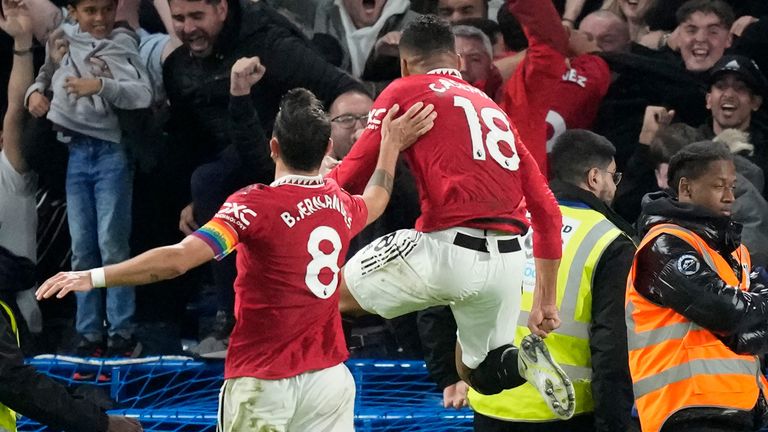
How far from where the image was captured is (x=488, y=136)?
574 cm

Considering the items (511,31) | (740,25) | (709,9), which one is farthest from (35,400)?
(740,25)

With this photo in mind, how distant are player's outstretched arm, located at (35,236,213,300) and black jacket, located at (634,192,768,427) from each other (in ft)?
6.17

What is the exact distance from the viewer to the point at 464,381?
6.13 metres

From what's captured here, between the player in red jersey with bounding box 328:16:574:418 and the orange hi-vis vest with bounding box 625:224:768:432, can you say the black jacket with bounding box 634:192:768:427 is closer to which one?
the orange hi-vis vest with bounding box 625:224:768:432

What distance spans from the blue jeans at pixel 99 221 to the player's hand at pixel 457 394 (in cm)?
265

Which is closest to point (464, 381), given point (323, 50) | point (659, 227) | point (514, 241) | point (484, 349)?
point (484, 349)

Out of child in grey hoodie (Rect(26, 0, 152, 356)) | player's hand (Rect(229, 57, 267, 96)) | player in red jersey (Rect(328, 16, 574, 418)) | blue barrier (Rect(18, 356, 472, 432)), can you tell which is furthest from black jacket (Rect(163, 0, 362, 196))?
player in red jersey (Rect(328, 16, 574, 418))

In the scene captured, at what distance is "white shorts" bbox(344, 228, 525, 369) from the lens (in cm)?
572

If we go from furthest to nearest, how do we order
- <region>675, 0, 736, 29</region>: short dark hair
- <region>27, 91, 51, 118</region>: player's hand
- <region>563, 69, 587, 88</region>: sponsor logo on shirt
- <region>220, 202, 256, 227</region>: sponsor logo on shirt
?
1. <region>27, 91, 51, 118</region>: player's hand
2. <region>675, 0, 736, 29</region>: short dark hair
3. <region>563, 69, 587, 88</region>: sponsor logo on shirt
4. <region>220, 202, 256, 227</region>: sponsor logo on shirt

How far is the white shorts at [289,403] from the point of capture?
538 cm

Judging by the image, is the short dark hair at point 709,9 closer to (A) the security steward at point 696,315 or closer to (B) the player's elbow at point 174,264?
(A) the security steward at point 696,315

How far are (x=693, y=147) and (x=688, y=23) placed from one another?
2.91 metres

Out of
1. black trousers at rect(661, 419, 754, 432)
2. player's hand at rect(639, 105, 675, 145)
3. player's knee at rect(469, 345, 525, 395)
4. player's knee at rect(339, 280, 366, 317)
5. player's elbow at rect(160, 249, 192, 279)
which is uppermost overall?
player's elbow at rect(160, 249, 192, 279)

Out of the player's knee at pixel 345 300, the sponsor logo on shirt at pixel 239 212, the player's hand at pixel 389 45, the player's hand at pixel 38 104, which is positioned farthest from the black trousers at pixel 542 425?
the player's hand at pixel 38 104
